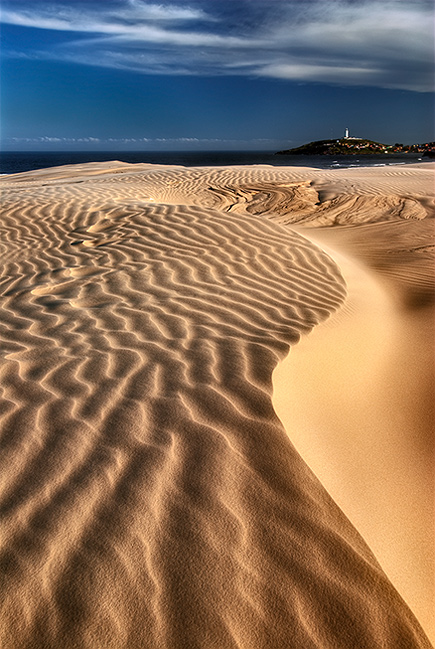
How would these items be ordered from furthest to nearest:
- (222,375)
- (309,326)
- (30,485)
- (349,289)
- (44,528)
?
1. (349,289)
2. (309,326)
3. (222,375)
4. (30,485)
5. (44,528)

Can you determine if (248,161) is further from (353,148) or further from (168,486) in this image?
(168,486)

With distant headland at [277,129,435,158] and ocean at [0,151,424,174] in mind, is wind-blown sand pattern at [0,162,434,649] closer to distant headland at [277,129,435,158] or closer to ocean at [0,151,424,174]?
ocean at [0,151,424,174]

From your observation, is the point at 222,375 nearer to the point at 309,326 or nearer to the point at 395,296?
the point at 309,326

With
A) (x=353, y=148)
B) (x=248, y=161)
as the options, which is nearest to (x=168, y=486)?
(x=248, y=161)

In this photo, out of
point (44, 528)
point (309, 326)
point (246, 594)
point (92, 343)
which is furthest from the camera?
point (309, 326)

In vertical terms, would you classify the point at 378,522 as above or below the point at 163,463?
below

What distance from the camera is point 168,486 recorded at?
1.76m

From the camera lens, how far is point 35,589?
1.39 metres

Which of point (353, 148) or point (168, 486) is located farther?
point (353, 148)

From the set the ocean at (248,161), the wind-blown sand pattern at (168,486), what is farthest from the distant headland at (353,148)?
the wind-blown sand pattern at (168,486)

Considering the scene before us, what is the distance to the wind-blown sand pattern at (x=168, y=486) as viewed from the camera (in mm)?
1331

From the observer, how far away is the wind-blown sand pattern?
4.37ft

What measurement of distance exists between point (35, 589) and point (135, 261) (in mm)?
3773

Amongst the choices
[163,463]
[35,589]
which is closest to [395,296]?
[163,463]
